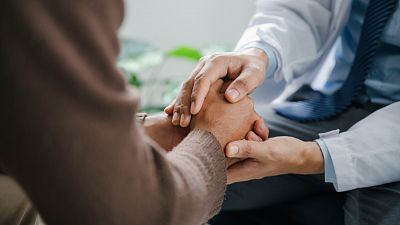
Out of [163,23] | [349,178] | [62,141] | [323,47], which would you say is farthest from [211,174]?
[163,23]

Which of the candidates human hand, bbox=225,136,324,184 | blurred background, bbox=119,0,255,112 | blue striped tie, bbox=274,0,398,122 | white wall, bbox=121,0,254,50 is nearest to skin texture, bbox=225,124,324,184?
human hand, bbox=225,136,324,184

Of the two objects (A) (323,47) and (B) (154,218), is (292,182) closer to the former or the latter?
(A) (323,47)

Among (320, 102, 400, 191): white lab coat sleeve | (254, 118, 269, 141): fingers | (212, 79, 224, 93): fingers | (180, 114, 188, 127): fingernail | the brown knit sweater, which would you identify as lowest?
(320, 102, 400, 191): white lab coat sleeve

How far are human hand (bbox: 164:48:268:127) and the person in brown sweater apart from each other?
1.00 ft

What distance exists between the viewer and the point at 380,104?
0.99 meters

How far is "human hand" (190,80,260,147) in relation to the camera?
30.5 inches

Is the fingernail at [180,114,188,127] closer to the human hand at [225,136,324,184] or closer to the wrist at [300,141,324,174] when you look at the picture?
the human hand at [225,136,324,184]

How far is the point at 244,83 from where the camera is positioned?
33.9 inches

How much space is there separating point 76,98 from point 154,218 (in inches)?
6.5

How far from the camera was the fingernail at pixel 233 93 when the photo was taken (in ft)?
2.72

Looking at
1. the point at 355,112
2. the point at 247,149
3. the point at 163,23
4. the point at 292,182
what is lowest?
the point at 163,23

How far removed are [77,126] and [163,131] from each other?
1.41ft

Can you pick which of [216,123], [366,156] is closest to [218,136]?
[216,123]

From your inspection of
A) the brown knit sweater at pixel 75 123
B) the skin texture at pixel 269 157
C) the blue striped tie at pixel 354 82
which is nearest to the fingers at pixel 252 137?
the skin texture at pixel 269 157
